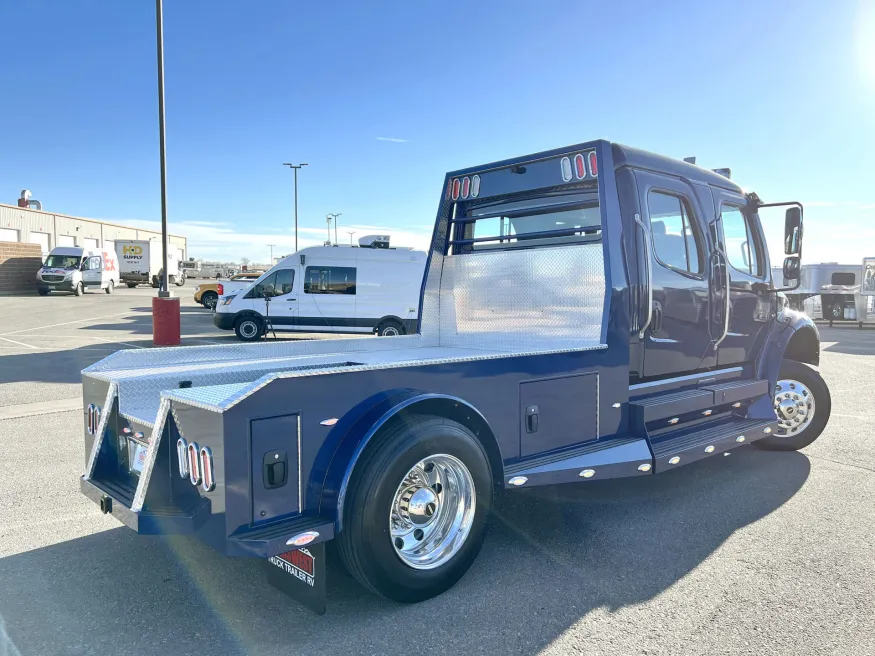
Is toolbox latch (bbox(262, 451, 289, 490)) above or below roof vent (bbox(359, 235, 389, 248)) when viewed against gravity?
below

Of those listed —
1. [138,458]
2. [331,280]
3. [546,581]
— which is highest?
[331,280]

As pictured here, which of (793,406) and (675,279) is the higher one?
(675,279)

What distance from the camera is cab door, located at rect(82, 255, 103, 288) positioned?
32469 millimetres

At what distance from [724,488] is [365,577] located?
3.42m

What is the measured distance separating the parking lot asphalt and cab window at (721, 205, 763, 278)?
181 centimetres

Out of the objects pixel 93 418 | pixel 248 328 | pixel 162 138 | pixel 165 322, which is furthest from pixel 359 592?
pixel 248 328

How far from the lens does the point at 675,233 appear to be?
5.00 m

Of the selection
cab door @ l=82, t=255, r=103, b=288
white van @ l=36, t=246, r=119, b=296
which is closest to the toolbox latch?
white van @ l=36, t=246, r=119, b=296

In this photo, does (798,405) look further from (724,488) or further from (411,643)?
(411,643)

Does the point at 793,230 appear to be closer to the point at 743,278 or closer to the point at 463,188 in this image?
the point at 743,278

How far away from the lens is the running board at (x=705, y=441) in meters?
4.25

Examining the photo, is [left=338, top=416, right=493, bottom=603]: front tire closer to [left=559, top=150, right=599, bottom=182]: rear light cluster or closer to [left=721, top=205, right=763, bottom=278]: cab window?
[left=559, top=150, right=599, bottom=182]: rear light cluster

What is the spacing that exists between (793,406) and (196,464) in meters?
5.60

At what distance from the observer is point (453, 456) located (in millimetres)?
3131
